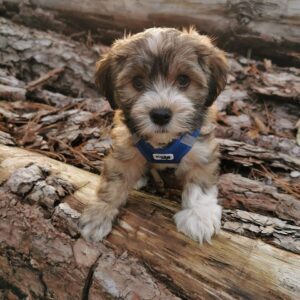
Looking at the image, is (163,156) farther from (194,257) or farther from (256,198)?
(194,257)

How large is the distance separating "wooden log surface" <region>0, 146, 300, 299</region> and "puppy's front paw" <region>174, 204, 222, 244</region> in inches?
1.9

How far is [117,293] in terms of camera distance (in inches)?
116

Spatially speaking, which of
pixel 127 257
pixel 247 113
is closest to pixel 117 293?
pixel 127 257

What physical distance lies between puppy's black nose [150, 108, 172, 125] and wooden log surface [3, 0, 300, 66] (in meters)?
3.04

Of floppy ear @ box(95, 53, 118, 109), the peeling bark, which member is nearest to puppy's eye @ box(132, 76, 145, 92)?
floppy ear @ box(95, 53, 118, 109)

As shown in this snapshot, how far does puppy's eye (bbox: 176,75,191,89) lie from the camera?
3.58 m

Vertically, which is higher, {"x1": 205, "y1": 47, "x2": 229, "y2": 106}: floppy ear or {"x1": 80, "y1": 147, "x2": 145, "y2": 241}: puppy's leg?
{"x1": 205, "y1": 47, "x2": 229, "y2": 106}: floppy ear

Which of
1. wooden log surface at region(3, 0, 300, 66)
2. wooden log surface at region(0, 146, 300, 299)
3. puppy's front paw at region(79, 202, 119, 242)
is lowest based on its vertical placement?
puppy's front paw at region(79, 202, 119, 242)

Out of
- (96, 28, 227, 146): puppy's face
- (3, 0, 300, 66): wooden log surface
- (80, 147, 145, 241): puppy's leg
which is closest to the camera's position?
(80, 147, 145, 241): puppy's leg

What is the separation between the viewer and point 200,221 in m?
3.34

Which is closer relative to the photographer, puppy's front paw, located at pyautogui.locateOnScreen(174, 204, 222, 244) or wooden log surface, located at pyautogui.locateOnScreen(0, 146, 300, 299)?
wooden log surface, located at pyautogui.locateOnScreen(0, 146, 300, 299)

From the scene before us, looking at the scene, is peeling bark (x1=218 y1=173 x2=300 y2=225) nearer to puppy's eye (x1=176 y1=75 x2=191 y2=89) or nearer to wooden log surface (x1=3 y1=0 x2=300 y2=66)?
puppy's eye (x1=176 y1=75 x2=191 y2=89)

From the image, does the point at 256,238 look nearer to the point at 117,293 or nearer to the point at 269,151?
the point at 117,293

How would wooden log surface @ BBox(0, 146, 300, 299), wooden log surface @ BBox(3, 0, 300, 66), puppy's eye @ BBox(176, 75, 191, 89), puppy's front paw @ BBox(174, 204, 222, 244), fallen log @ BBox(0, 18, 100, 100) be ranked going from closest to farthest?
1. wooden log surface @ BBox(0, 146, 300, 299)
2. puppy's front paw @ BBox(174, 204, 222, 244)
3. puppy's eye @ BBox(176, 75, 191, 89)
4. fallen log @ BBox(0, 18, 100, 100)
5. wooden log surface @ BBox(3, 0, 300, 66)
